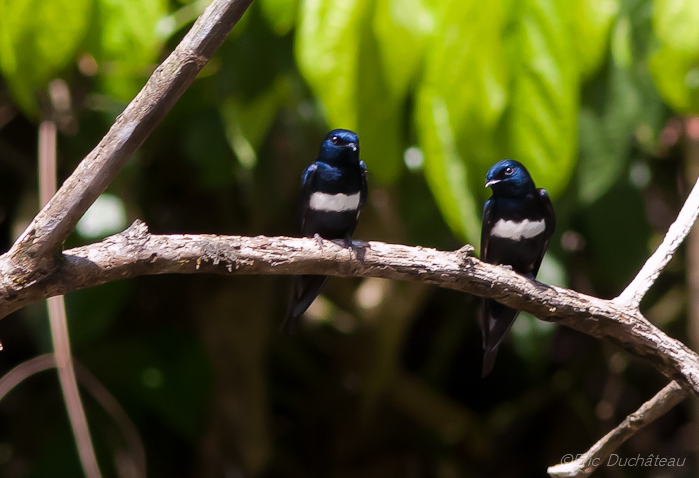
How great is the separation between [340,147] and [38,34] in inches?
33.9

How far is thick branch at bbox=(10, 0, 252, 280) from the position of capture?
1.11 m

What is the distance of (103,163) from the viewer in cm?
112

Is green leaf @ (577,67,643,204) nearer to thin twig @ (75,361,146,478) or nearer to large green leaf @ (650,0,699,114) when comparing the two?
large green leaf @ (650,0,699,114)

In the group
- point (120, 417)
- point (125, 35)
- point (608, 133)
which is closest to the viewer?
point (125, 35)

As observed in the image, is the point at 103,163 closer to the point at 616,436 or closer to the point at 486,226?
the point at 486,226

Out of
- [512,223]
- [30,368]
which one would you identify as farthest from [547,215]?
[30,368]

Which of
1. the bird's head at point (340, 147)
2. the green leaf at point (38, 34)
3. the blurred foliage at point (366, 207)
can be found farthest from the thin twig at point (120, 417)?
the bird's head at point (340, 147)

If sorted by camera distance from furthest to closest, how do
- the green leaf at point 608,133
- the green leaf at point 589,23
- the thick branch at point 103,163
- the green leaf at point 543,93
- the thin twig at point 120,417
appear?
the thin twig at point 120,417 → the green leaf at point 608,133 → the green leaf at point 589,23 → the green leaf at point 543,93 → the thick branch at point 103,163

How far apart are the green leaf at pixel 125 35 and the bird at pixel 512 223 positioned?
1.01 m

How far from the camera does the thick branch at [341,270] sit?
3.86 feet

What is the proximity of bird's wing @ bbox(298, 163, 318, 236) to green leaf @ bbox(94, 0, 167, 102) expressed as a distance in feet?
1.88

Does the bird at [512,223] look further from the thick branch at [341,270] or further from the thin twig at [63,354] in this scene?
the thin twig at [63,354]

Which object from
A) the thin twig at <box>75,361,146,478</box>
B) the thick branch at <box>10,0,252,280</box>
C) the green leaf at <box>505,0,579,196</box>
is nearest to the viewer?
the thick branch at <box>10,0,252,280</box>

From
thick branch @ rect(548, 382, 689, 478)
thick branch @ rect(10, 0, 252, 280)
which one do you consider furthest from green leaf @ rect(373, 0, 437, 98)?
thick branch @ rect(548, 382, 689, 478)
